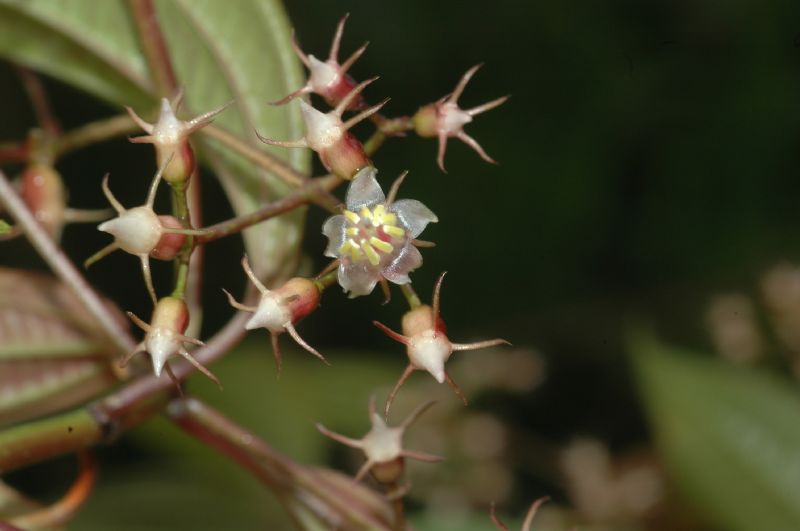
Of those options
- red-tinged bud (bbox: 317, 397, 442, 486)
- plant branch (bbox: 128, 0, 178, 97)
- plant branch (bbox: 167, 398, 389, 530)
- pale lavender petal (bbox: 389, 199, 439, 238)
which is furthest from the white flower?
plant branch (bbox: 128, 0, 178, 97)

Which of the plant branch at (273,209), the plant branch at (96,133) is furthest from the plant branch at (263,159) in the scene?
the plant branch at (96,133)

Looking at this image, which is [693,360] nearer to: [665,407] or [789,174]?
[665,407]

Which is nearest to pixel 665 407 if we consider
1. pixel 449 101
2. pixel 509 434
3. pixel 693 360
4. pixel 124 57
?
pixel 693 360

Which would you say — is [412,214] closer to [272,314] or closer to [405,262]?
[405,262]

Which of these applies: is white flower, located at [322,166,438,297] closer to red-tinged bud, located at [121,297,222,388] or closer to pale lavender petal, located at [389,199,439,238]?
pale lavender petal, located at [389,199,439,238]

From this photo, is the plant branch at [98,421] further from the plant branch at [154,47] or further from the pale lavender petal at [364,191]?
the plant branch at [154,47]

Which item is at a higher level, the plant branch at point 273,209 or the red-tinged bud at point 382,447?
the plant branch at point 273,209
